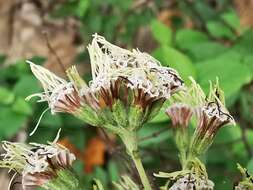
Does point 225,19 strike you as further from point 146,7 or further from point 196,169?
point 196,169

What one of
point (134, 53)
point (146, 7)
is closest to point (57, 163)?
point (134, 53)

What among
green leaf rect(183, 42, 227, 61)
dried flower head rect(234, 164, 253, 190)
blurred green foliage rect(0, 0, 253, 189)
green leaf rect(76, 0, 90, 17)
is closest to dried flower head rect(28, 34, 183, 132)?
dried flower head rect(234, 164, 253, 190)

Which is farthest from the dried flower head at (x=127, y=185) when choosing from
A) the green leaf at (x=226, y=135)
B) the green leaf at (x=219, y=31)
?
the green leaf at (x=219, y=31)

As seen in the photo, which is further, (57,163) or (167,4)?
(167,4)

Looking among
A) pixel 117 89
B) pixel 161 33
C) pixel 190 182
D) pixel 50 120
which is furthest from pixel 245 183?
pixel 161 33

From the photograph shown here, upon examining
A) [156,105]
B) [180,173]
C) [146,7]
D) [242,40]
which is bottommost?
[180,173]

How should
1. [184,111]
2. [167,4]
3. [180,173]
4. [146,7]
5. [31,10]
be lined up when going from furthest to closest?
[31,10]
[167,4]
[146,7]
[184,111]
[180,173]

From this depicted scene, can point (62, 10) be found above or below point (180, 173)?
above

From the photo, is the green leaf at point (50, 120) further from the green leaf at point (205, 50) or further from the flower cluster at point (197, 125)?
the flower cluster at point (197, 125)

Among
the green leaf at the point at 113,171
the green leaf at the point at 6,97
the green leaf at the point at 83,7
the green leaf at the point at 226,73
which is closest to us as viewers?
the green leaf at the point at 226,73
